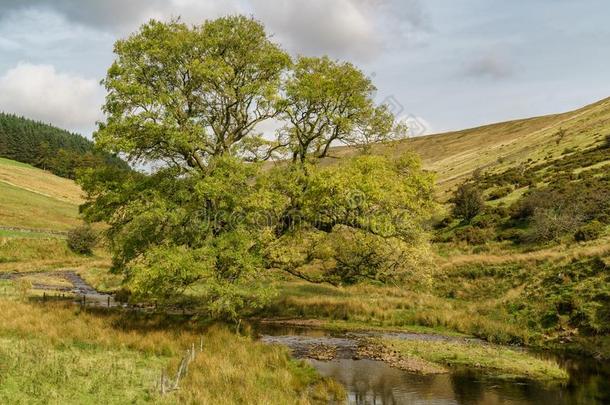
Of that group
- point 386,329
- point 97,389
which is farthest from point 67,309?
point 386,329

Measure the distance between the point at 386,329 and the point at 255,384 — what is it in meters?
15.4

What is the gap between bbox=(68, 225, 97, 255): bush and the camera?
68.8m

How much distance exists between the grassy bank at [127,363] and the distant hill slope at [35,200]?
50.8m

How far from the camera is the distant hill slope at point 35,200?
3501 inches

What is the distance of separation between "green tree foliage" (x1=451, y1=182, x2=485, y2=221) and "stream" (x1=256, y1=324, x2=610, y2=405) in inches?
1456

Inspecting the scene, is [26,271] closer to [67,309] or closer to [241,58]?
[67,309]

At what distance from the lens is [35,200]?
106500mm

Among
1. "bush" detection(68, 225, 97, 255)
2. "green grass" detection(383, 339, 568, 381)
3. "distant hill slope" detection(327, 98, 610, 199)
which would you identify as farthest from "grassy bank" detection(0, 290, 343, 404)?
"distant hill slope" detection(327, 98, 610, 199)

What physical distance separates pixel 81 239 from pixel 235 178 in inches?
2057

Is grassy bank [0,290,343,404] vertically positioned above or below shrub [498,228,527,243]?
below

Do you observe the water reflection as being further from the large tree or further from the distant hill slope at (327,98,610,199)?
the distant hill slope at (327,98,610,199)

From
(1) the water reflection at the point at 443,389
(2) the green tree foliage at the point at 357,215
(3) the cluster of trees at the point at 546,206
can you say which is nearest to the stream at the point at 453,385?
(1) the water reflection at the point at 443,389

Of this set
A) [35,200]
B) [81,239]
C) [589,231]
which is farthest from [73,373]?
[35,200]

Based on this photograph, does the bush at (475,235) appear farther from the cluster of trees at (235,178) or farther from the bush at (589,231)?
the cluster of trees at (235,178)
